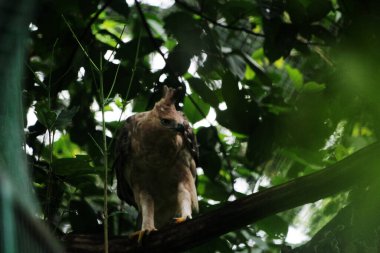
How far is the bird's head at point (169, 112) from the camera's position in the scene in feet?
12.1

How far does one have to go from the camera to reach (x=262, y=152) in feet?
12.6

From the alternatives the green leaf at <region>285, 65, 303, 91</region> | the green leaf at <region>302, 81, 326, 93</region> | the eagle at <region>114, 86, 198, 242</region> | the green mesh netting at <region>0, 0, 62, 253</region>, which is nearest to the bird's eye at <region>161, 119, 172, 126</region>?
the eagle at <region>114, 86, 198, 242</region>

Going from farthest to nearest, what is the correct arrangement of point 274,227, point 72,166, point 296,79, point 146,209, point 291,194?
point 296,79 < point 146,209 < point 274,227 < point 72,166 < point 291,194

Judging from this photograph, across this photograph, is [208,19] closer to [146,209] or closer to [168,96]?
[168,96]

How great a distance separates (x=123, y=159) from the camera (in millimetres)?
4062

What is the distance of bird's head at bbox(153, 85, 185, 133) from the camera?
3.68m

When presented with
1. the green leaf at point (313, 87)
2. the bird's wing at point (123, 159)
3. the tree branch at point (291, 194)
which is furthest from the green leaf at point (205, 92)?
the tree branch at point (291, 194)

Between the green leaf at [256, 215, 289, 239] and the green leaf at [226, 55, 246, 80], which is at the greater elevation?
the green leaf at [226, 55, 246, 80]

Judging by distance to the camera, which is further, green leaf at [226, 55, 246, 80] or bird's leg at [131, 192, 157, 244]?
green leaf at [226, 55, 246, 80]

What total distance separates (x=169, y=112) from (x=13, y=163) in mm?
3041

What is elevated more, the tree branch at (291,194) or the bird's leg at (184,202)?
the bird's leg at (184,202)

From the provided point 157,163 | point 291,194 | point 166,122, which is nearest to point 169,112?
point 166,122

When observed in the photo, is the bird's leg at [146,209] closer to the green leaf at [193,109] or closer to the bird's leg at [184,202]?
the bird's leg at [184,202]

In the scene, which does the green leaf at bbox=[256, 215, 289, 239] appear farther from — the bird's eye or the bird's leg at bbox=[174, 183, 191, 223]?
the bird's eye
